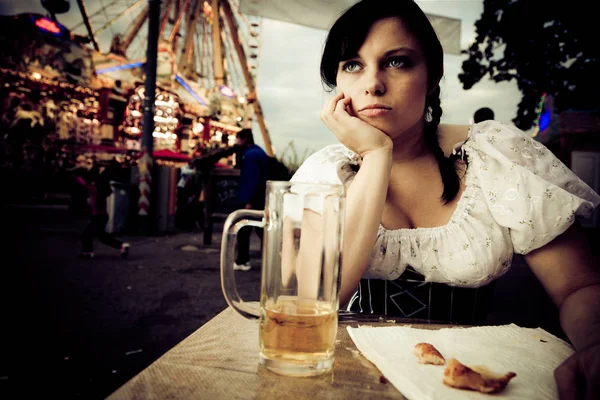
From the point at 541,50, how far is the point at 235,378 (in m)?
7.51

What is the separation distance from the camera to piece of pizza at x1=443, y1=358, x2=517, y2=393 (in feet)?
1.67

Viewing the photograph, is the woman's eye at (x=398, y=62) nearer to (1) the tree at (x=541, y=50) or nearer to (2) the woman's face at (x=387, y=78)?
(2) the woman's face at (x=387, y=78)

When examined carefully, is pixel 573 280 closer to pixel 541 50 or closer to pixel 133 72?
pixel 541 50

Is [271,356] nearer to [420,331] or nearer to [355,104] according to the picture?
[420,331]

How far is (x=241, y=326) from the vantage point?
76 centimetres

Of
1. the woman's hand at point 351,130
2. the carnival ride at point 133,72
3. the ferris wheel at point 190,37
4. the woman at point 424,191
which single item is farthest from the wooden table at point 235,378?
the ferris wheel at point 190,37

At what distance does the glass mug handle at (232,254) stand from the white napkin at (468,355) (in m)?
0.21

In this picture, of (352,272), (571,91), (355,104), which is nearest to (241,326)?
(352,272)

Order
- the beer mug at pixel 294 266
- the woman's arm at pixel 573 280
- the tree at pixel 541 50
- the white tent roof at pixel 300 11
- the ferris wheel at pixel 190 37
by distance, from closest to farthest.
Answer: the beer mug at pixel 294 266
the woman's arm at pixel 573 280
the white tent roof at pixel 300 11
the tree at pixel 541 50
the ferris wheel at pixel 190 37

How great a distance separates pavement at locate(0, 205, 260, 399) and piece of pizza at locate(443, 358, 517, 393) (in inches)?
81.7

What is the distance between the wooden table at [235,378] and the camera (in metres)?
0.50

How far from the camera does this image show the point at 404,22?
1175mm

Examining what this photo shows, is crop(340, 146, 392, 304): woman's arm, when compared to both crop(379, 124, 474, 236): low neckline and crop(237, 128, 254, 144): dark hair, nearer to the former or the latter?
crop(379, 124, 474, 236): low neckline

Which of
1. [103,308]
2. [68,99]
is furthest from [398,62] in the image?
[68,99]
